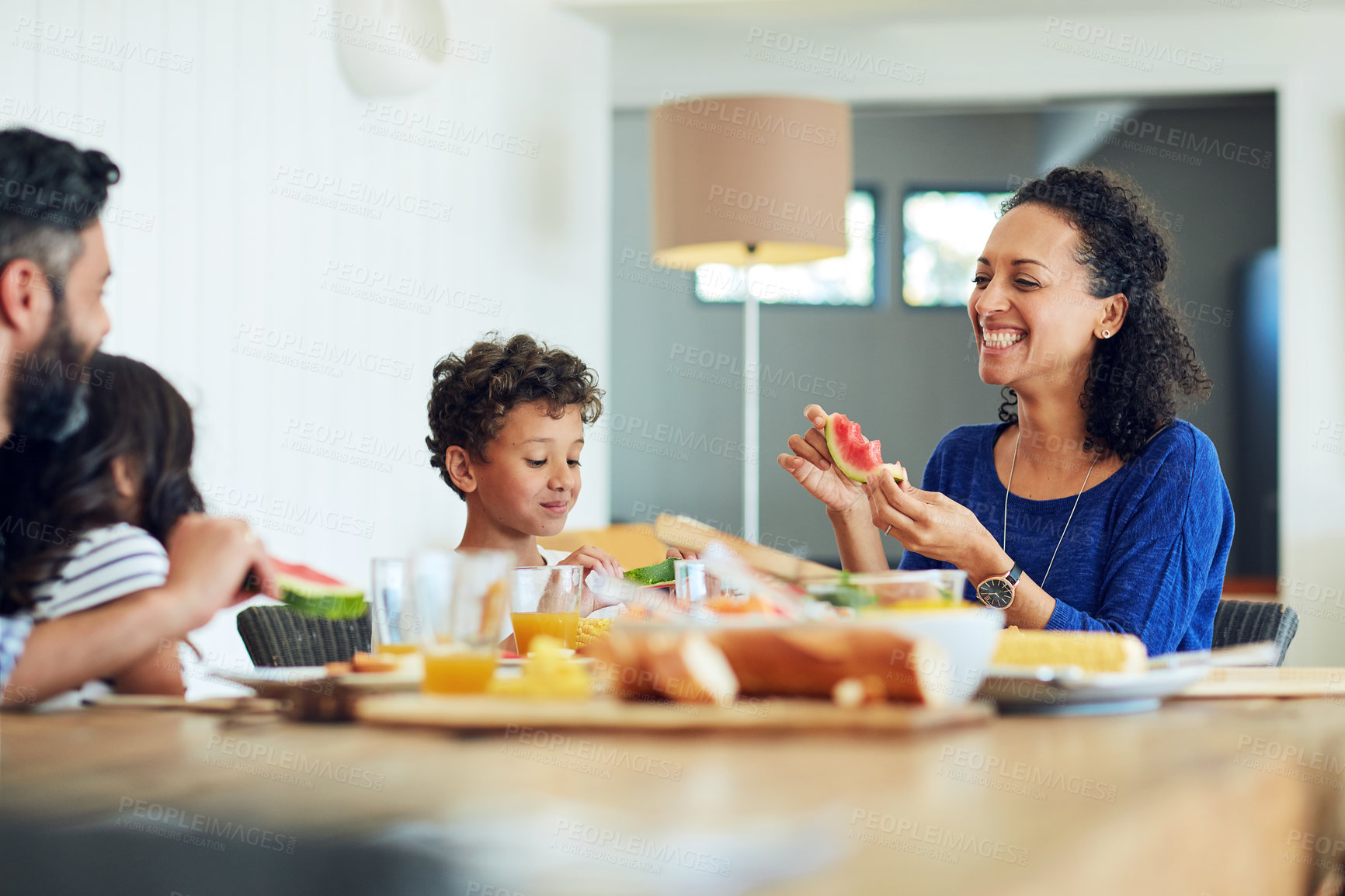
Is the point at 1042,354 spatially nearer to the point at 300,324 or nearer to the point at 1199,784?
the point at 1199,784

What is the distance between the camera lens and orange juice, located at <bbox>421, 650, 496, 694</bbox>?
0.93 m

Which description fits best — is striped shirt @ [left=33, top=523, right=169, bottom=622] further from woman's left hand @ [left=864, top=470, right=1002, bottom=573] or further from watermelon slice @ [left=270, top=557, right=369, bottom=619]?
woman's left hand @ [left=864, top=470, right=1002, bottom=573]

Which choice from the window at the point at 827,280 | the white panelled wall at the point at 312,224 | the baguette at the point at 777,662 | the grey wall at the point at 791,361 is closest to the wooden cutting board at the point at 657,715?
the baguette at the point at 777,662

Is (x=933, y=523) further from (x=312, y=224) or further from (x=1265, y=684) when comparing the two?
(x=312, y=224)

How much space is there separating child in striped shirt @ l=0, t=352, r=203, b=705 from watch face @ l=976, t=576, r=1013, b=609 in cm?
105

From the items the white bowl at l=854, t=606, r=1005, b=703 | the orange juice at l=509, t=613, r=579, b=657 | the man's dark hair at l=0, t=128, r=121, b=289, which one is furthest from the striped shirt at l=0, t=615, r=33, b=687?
the white bowl at l=854, t=606, r=1005, b=703

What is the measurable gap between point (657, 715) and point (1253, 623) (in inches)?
57.0

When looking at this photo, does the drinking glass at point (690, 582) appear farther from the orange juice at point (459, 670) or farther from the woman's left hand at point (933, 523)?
the orange juice at point (459, 670)

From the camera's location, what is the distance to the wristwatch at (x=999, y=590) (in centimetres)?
164

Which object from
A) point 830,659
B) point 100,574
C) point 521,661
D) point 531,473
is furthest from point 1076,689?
point 531,473

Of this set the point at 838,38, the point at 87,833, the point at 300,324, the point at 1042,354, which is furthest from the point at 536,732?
the point at 838,38

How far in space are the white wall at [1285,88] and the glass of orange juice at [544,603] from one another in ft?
13.3

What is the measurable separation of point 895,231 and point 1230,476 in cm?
250

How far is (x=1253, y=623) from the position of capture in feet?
6.29
